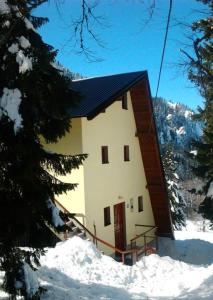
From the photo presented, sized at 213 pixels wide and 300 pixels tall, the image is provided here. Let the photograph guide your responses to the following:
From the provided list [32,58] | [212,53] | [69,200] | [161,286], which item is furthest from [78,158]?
[69,200]

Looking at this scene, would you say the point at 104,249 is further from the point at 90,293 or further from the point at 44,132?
the point at 44,132

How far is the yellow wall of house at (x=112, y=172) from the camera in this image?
60.4 feet

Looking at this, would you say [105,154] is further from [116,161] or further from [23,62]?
[23,62]

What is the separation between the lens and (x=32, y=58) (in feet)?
24.2

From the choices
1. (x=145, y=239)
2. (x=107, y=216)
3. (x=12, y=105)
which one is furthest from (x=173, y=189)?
(x=12, y=105)

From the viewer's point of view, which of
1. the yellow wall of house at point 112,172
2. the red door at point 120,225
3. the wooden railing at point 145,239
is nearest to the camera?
the yellow wall of house at point 112,172

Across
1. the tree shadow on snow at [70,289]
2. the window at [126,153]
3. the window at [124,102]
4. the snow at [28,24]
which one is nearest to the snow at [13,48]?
the snow at [28,24]

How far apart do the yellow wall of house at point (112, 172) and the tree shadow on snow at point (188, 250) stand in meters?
1.76

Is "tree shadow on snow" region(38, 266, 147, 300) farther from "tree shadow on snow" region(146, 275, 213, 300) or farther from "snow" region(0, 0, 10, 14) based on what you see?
"snow" region(0, 0, 10, 14)

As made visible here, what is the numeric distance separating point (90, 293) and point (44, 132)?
454 centimetres

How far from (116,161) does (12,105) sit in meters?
14.0

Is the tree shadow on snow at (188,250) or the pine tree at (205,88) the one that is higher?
the pine tree at (205,88)

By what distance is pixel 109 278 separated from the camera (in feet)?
41.5

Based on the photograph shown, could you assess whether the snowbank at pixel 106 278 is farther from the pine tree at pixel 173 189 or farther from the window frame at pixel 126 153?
the pine tree at pixel 173 189
